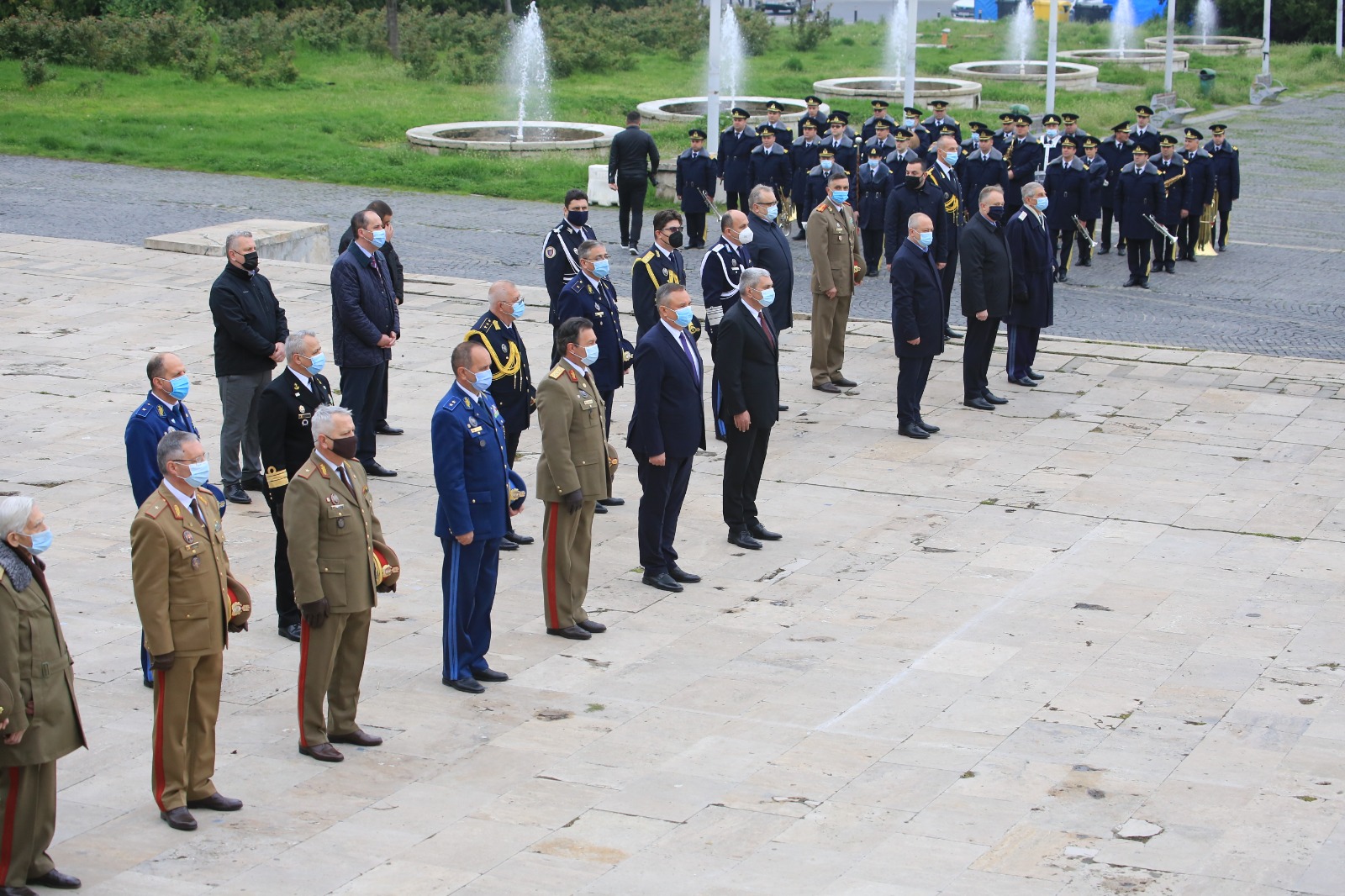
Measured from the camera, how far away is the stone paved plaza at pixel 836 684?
23.7 feet

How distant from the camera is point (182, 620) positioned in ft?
24.5

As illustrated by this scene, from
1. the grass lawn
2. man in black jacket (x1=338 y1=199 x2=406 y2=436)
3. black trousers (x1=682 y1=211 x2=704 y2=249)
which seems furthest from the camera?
the grass lawn

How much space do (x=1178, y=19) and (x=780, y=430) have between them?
156ft

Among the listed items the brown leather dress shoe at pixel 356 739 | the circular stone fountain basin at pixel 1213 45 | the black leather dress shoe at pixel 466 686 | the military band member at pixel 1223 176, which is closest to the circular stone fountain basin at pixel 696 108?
the military band member at pixel 1223 176

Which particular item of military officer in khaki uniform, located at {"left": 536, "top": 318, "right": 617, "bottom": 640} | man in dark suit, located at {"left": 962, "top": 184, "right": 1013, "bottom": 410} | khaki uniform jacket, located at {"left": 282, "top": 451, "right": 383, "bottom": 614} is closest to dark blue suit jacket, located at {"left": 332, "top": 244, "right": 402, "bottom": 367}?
military officer in khaki uniform, located at {"left": 536, "top": 318, "right": 617, "bottom": 640}

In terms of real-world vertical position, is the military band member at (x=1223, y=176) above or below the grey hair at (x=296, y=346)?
above

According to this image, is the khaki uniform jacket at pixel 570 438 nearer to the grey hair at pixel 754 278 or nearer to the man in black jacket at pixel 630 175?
the grey hair at pixel 754 278

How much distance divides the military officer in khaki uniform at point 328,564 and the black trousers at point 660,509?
2.67 metres

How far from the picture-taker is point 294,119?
31.0 metres

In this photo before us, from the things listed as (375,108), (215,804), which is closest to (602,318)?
(215,804)

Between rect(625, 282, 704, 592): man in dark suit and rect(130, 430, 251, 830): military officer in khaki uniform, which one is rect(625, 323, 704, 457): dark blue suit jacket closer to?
rect(625, 282, 704, 592): man in dark suit

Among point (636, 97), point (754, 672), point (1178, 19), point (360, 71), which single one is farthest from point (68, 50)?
point (1178, 19)

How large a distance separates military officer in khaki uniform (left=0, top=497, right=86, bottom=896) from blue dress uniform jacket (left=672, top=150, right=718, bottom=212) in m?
15.4

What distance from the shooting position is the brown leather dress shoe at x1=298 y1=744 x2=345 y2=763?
320 inches
